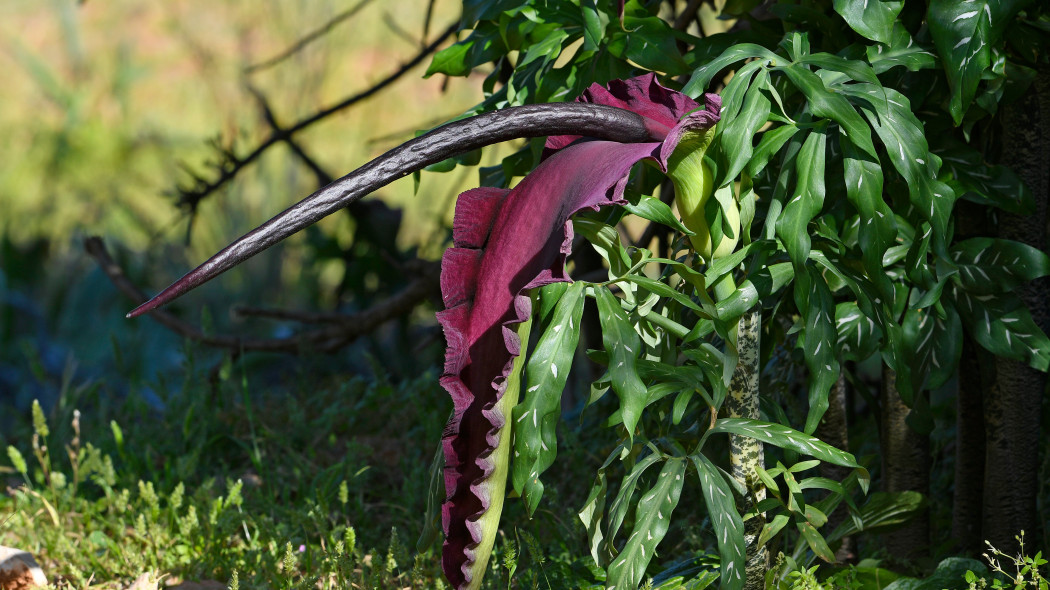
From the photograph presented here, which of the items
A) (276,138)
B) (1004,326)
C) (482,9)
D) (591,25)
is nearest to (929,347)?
(1004,326)

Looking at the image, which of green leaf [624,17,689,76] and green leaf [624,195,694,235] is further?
green leaf [624,17,689,76]

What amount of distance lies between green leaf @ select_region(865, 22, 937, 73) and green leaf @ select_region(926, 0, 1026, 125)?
0.03m

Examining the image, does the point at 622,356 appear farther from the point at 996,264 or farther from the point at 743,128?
the point at 996,264

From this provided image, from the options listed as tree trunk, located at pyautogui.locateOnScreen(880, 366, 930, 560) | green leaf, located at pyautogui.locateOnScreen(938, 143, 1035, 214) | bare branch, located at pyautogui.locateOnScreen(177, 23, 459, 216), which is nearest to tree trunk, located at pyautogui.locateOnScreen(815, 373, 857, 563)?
tree trunk, located at pyautogui.locateOnScreen(880, 366, 930, 560)

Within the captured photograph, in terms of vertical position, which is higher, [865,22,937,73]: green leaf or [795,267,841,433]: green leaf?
[865,22,937,73]: green leaf

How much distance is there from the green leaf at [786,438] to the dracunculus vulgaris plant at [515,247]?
74mm

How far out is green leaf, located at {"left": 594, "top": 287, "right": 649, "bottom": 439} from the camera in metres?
0.81

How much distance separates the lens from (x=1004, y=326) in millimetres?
1069

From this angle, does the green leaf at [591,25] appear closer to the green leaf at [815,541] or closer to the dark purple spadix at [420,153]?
the dark purple spadix at [420,153]

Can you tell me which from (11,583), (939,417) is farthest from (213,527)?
(939,417)

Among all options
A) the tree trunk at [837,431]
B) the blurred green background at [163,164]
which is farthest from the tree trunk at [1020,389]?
the blurred green background at [163,164]

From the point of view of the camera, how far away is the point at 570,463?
5.91 ft

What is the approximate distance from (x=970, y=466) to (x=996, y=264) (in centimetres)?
39

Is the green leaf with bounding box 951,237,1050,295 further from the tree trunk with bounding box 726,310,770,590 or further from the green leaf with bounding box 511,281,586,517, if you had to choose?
the green leaf with bounding box 511,281,586,517
